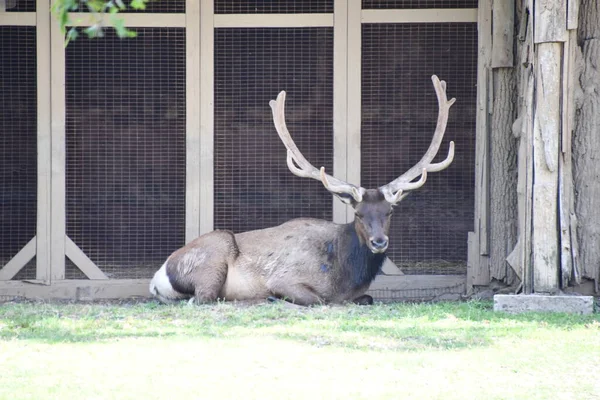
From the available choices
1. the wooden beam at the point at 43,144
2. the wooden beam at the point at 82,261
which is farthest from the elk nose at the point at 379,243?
the wooden beam at the point at 43,144

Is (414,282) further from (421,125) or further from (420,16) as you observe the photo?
(420,16)

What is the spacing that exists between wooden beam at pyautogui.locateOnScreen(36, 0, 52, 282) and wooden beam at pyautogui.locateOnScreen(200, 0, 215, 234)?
1597 mm

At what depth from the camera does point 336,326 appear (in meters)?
7.44

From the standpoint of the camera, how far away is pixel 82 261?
10.1 m

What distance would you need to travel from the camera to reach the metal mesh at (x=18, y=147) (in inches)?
395

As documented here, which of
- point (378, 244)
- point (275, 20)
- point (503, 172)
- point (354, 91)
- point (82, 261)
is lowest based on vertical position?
point (82, 261)

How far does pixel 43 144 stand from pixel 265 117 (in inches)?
93.4

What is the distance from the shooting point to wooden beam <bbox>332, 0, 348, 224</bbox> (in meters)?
10.0

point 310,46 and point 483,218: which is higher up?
point 310,46

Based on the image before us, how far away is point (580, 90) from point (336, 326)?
353 cm

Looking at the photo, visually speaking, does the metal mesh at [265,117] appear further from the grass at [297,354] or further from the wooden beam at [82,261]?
the grass at [297,354]

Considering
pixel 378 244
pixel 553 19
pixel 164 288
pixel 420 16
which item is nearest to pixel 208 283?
pixel 164 288

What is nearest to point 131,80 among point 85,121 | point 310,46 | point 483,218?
point 85,121

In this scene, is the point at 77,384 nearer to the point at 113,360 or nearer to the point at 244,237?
the point at 113,360
